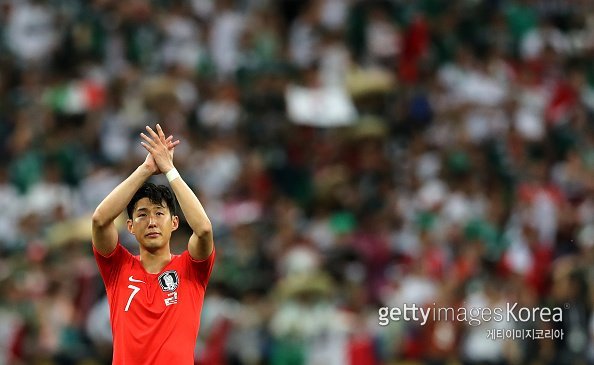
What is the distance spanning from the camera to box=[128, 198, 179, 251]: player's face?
754cm

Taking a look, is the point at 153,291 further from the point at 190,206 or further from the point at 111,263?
the point at 190,206

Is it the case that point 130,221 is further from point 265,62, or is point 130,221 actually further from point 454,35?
point 454,35

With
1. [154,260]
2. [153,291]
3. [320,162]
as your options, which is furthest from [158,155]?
[320,162]

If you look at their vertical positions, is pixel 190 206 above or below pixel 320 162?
below

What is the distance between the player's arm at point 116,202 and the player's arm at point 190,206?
0.06 metres

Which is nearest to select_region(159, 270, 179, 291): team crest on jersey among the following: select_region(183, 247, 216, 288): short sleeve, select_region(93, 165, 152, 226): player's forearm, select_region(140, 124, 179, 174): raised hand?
select_region(183, 247, 216, 288): short sleeve

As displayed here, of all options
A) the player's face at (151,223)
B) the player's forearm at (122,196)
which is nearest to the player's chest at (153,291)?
the player's face at (151,223)

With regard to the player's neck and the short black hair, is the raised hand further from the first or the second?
the player's neck

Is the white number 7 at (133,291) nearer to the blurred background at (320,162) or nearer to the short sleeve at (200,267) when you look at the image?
the short sleeve at (200,267)

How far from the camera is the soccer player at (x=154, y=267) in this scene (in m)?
7.38

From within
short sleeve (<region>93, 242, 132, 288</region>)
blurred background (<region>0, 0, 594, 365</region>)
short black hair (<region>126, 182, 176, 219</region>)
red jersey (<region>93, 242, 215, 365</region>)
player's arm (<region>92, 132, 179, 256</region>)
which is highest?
blurred background (<region>0, 0, 594, 365</region>)

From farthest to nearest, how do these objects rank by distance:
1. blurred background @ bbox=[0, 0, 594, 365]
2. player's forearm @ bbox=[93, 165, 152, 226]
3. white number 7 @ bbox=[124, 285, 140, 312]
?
1. blurred background @ bbox=[0, 0, 594, 365]
2. white number 7 @ bbox=[124, 285, 140, 312]
3. player's forearm @ bbox=[93, 165, 152, 226]

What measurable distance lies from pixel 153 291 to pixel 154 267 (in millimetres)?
159

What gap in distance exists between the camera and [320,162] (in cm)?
1603
